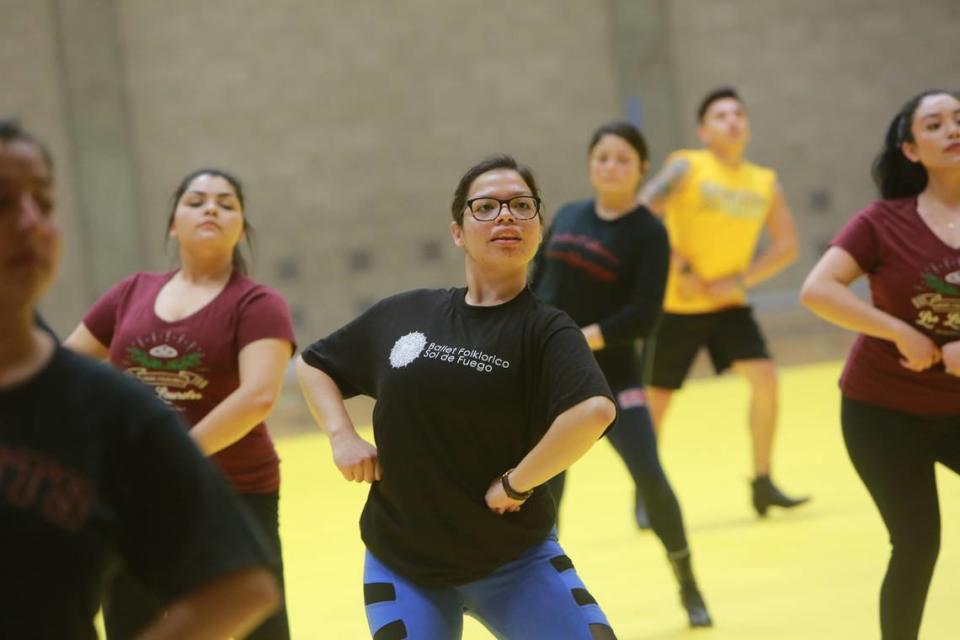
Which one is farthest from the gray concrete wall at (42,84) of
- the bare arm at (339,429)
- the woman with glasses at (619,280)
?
the bare arm at (339,429)

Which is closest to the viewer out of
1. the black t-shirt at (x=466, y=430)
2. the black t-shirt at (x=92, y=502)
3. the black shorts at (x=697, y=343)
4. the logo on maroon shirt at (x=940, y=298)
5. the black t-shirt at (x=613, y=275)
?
the black t-shirt at (x=92, y=502)

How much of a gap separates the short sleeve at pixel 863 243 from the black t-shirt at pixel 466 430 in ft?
3.36

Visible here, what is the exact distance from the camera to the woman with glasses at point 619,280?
4680 mm

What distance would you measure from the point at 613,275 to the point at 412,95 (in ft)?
30.1

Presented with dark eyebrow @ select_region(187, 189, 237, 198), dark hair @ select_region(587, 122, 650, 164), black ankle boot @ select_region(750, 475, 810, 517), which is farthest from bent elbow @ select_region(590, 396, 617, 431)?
black ankle boot @ select_region(750, 475, 810, 517)

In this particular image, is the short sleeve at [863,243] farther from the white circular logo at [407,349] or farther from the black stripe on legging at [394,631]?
the black stripe on legging at [394,631]

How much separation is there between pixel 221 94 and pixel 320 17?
4.27ft

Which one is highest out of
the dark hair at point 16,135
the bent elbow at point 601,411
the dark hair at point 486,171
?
the dark hair at point 16,135

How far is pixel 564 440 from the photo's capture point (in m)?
2.74

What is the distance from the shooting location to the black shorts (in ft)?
20.7

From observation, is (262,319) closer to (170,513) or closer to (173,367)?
(173,367)

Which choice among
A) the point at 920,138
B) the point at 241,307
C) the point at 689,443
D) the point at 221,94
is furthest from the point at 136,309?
the point at 221,94

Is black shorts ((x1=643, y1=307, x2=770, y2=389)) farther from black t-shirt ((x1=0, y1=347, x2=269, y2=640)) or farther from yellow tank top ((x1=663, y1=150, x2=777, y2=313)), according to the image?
black t-shirt ((x1=0, y1=347, x2=269, y2=640))

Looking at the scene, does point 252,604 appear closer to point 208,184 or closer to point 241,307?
point 241,307
